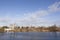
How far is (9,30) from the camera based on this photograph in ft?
227

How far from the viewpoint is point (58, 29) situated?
7519 centimetres

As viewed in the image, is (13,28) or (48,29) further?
(48,29)

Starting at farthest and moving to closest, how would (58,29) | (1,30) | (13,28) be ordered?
1. (58,29)
2. (13,28)
3. (1,30)

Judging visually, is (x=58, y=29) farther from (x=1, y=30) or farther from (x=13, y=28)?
(x=1, y=30)

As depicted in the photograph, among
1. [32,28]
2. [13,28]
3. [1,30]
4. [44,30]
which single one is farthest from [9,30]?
[44,30]

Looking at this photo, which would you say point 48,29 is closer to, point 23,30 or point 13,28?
point 23,30

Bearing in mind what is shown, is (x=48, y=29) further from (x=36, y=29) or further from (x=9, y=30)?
(x=9, y=30)

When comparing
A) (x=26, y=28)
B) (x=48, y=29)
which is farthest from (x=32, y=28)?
(x=48, y=29)

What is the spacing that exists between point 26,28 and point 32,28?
10.2 feet

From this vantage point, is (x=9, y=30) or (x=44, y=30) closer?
(x=9, y=30)

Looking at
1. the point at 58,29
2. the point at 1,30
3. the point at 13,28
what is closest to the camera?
the point at 1,30

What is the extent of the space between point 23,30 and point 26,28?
6.79ft

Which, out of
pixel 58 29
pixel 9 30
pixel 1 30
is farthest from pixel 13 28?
pixel 58 29

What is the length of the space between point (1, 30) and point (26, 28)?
18.8 meters
